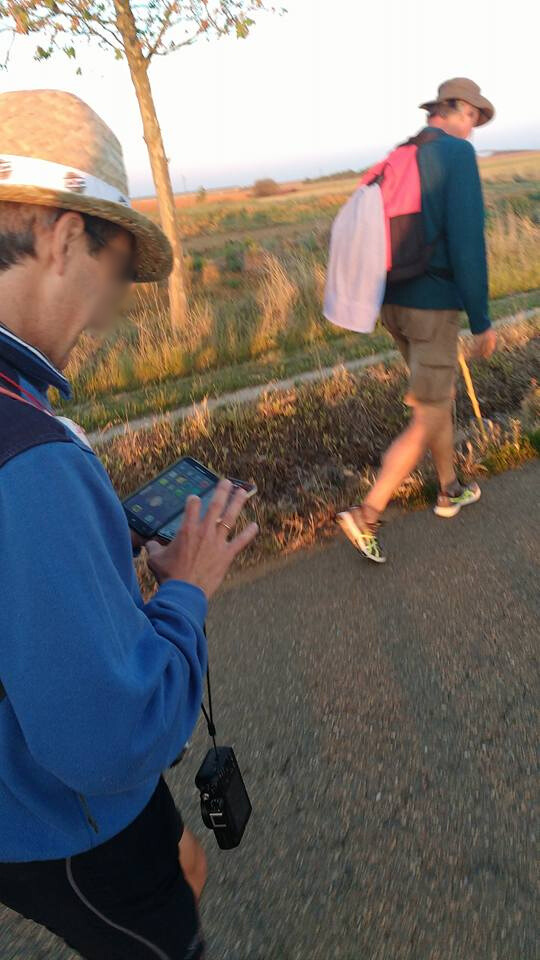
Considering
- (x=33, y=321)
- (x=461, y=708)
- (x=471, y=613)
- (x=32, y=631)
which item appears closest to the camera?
(x=32, y=631)

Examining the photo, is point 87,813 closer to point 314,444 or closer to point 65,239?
point 65,239

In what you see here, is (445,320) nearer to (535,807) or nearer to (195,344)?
(535,807)

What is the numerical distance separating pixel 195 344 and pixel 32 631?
7645 mm

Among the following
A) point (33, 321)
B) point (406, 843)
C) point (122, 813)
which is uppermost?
point (33, 321)

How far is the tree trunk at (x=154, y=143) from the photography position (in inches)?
300

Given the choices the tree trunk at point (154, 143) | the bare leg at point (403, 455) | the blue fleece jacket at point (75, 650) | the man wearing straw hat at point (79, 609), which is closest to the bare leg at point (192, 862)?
the man wearing straw hat at point (79, 609)

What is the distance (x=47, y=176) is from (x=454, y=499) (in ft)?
11.1

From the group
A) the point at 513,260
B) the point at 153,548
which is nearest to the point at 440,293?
the point at 153,548

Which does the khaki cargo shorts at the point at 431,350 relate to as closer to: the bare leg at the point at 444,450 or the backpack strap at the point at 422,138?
the bare leg at the point at 444,450

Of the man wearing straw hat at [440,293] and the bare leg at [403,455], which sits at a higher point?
the man wearing straw hat at [440,293]

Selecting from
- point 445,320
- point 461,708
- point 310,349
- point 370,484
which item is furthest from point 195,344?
point 461,708

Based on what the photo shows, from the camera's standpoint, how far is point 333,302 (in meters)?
3.91

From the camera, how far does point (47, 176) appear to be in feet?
3.70

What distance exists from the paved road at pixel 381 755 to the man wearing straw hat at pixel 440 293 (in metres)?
0.46
